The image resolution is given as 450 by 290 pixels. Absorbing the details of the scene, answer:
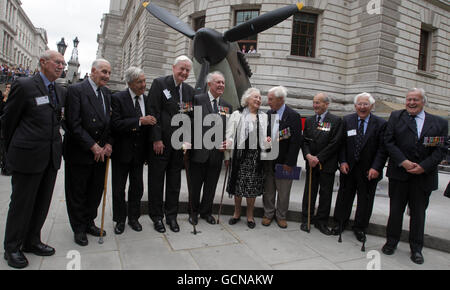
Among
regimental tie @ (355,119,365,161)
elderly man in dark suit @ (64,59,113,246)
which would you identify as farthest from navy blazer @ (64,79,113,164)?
regimental tie @ (355,119,365,161)

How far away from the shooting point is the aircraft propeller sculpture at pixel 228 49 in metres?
6.54

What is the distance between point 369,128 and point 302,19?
46.7ft

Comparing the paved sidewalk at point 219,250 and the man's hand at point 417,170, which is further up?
the man's hand at point 417,170

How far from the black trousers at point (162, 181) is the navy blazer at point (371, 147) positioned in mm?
2118

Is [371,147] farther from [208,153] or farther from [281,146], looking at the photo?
[208,153]

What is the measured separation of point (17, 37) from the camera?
68.7m

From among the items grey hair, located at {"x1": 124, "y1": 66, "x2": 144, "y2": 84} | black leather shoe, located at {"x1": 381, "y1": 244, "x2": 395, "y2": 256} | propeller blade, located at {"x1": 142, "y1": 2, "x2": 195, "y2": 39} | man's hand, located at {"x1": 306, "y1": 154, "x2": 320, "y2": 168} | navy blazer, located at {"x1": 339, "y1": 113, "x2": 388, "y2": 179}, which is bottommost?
black leather shoe, located at {"x1": 381, "y1": 244, "x2": 395, "y2": 256}

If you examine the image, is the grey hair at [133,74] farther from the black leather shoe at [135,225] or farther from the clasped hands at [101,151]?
the black leather shoe at [135,225]

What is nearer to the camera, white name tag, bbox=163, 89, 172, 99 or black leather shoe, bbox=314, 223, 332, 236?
white name tag, bbox=163, 89, 172, 99

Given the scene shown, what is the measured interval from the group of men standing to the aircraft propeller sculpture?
2.94 metres

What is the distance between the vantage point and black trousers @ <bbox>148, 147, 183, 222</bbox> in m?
3.44

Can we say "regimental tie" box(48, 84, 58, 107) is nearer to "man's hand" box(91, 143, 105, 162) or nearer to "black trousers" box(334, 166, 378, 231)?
"man's hand" box(91, 143, 105, 162)

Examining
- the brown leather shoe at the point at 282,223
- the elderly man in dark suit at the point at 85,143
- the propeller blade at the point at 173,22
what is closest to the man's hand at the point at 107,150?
the elderly man in dark suit at the point at 85,143

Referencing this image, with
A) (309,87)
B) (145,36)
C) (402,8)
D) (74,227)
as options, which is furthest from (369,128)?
(145,36)
